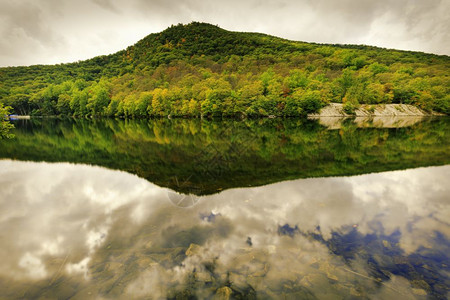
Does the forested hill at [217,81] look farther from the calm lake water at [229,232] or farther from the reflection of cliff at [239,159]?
the calm lake water at [229,232]

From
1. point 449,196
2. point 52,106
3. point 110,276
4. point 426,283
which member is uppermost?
point 52,106

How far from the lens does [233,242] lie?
22.2 feet

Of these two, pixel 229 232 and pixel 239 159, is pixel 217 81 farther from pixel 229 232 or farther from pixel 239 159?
pixel 229 232

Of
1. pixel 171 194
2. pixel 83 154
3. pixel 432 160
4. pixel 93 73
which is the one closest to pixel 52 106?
pixel 93 73

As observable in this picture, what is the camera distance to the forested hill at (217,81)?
7619 cm

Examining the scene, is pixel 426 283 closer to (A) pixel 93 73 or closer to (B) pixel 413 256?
(B) pixel 413 256

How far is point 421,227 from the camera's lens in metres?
7.68

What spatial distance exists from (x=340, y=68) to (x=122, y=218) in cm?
→ 13238

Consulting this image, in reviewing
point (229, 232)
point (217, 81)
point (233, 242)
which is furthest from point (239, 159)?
point (217, 81)

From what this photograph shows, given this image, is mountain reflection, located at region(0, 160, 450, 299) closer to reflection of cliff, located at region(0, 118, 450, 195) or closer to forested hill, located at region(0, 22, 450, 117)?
reflection of cliff, located at region(0, 118, 450, 195)

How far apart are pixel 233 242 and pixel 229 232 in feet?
1.95

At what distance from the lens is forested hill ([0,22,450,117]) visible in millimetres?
76188

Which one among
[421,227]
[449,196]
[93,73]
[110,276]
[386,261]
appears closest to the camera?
[110,276]

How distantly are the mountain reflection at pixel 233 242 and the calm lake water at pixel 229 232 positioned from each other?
0.12 feet
